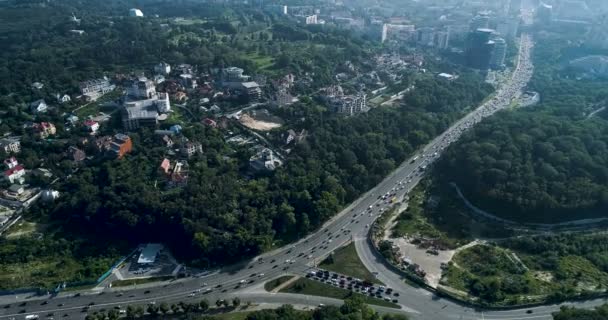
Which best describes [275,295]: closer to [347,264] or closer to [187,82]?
[347,264]

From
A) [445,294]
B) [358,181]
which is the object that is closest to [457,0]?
[358,181]

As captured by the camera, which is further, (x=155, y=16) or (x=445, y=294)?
(x=155, y=16)

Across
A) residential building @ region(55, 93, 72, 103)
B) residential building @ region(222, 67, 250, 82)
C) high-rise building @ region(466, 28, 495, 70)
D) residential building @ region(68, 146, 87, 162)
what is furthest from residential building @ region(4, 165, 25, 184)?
high-rise building @ region(466, 28, 495, 70)

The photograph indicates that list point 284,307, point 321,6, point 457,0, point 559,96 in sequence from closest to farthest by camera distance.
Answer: point 284,307 → point 559,96 → point 321,6 → point 457,0

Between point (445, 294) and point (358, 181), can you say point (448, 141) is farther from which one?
point (445, 294)

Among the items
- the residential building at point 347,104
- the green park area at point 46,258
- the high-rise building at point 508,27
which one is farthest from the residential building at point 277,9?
the green park area at point 46,258

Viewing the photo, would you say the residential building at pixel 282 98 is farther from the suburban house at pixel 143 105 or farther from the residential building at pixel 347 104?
the suburban house at pixel 143 105
